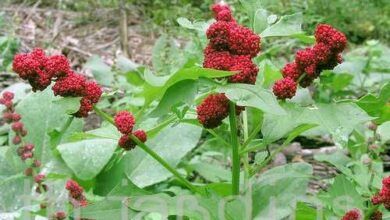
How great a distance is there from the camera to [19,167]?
95.8 inches

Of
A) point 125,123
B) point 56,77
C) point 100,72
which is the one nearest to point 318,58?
point 125,123

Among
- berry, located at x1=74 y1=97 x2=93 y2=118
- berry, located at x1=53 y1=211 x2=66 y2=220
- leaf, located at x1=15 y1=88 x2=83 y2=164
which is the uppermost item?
berry, located at x1=74 y1=97 x2=93 y2=118

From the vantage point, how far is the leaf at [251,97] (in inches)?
46.2

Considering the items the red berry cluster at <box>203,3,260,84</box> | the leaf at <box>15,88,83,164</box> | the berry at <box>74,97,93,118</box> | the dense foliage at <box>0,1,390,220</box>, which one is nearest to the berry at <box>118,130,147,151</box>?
the dense foliage at <box>0,1,390,220</box>

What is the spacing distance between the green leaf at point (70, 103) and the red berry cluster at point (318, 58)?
371mm

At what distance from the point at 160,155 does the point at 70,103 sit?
51.1 inches

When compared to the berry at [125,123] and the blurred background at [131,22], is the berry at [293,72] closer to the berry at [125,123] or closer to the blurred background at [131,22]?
the berry at [125,123]

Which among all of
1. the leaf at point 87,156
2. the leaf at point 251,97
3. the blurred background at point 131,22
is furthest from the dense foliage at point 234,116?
the blurred background at point 131,22

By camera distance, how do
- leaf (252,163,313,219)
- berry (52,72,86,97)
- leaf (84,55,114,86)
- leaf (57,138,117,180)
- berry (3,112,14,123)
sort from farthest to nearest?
leaf (84,55,114,86)
leaf (57,138,117,180)
berry (3,112,14,123)
leaf (252,163,313,219)
berry (52,72,86,97)

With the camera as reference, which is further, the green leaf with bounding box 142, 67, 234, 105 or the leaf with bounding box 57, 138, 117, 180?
the leaf with bounding box 57, 138, 117, 180

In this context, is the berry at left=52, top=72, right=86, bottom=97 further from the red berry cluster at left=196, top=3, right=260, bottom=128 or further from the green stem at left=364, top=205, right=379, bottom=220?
the green stem at left=364, top=205, right=379, bottom=220

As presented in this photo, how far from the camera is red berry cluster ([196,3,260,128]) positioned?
1.24 m

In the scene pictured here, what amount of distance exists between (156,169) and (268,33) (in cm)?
125

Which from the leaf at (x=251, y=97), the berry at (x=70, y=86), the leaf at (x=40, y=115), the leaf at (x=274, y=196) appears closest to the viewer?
the leaf at (x=251, y=97)
